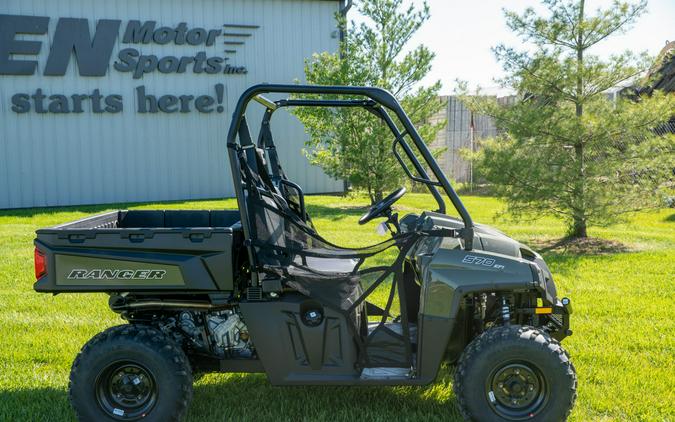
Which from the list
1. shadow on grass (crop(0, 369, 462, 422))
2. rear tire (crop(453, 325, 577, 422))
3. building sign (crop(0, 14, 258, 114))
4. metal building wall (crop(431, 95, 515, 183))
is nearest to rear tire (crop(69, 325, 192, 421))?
shadow on grass (crop(0, 369, 462, 422))

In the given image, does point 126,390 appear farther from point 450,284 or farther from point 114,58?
point 114,58

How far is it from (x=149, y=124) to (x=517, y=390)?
14.3 meters

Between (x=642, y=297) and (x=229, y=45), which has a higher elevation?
(x=229, y=45)

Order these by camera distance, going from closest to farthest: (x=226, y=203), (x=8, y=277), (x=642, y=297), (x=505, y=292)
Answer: (x=505, y=292) → (x=642, y=297) → (x=8, y=277) → (x=226, y=203)

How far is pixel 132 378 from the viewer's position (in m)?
3.41

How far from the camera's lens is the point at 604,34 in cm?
906

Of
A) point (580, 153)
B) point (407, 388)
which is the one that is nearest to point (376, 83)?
point (580, 153)

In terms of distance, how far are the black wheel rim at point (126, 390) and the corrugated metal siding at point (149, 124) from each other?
13437 millimetres

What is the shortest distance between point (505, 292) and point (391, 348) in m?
0.69

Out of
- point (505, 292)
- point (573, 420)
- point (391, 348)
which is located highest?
point (505, 292)

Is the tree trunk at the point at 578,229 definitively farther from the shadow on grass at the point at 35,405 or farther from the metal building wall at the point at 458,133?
the metal building wall at the point at 458,133

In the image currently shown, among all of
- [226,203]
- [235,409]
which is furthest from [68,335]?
[226,203]

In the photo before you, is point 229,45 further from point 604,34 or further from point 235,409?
point 235,409

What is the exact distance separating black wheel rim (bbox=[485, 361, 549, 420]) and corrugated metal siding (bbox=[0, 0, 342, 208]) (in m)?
13.8
